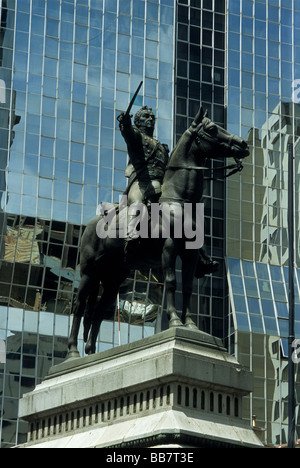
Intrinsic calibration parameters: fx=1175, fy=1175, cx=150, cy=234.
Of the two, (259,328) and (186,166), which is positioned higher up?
(259,328)

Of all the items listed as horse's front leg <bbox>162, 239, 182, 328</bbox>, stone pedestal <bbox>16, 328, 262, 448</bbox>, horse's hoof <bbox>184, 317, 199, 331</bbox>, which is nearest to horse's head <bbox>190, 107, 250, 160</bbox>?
horse's front leg <bbox>162, 239, 182, 328</bbox>

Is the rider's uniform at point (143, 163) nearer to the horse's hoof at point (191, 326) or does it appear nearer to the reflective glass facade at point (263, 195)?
the horse's hoof at point (191, 326)

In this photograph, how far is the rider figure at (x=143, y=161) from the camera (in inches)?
1141

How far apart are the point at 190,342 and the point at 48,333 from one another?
31.5 meters

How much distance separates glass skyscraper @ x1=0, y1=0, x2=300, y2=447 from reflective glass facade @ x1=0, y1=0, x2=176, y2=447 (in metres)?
0.06

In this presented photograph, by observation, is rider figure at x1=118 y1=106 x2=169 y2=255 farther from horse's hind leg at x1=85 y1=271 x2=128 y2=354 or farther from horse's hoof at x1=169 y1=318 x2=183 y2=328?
horse's hoof at x1=169 y1=318 x2=183 y2=328

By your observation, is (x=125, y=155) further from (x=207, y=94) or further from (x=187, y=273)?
(x=187, y=273)

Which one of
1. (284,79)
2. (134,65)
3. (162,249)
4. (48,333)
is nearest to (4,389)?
(48,333)

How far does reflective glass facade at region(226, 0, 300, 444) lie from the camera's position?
195 feet

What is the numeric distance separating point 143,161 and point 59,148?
30.1m

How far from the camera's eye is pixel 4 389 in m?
55.8

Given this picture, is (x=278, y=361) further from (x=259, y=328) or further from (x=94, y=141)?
(x=94, y=141)
